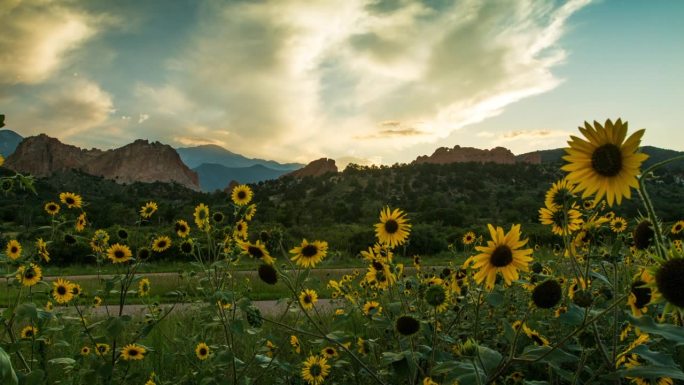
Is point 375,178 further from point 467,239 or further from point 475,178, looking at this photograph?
point 467,239

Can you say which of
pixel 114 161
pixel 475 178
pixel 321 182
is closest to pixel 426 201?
pixel 475 178

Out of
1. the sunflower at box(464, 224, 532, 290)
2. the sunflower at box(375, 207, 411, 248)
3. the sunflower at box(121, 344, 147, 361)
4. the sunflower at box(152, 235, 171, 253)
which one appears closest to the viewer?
the sunflower at box(464, 224, 532, 290)

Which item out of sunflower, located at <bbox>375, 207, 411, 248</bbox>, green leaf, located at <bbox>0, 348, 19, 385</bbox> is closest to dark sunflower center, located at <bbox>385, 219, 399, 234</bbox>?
sunflower, located at <bbox>375, 207, 411, 248</bbox>

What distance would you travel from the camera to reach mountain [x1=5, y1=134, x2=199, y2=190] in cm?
14100

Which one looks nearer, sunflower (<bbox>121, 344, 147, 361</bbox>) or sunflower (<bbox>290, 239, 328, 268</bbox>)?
sunflower (<bbox>290, 239, 328, 268</bbox>)

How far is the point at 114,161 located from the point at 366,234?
140739 mm

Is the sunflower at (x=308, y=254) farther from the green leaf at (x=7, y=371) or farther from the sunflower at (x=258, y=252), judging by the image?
the green leaf at (x=7, y=371)

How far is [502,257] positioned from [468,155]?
400 feet

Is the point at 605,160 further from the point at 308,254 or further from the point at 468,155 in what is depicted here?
the point at 468,155

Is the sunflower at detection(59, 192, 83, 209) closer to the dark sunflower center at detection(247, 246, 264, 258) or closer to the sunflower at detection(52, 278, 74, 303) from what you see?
the sunflower at detection(52, 278, 74, 303)

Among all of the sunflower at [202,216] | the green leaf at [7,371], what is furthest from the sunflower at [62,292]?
the green leaf at [7,371]

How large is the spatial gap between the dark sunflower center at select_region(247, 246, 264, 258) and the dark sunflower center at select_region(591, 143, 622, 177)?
2.05 meters

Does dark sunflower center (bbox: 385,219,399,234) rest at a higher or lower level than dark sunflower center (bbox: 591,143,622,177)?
lower

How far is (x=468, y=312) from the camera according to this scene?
5.61m
